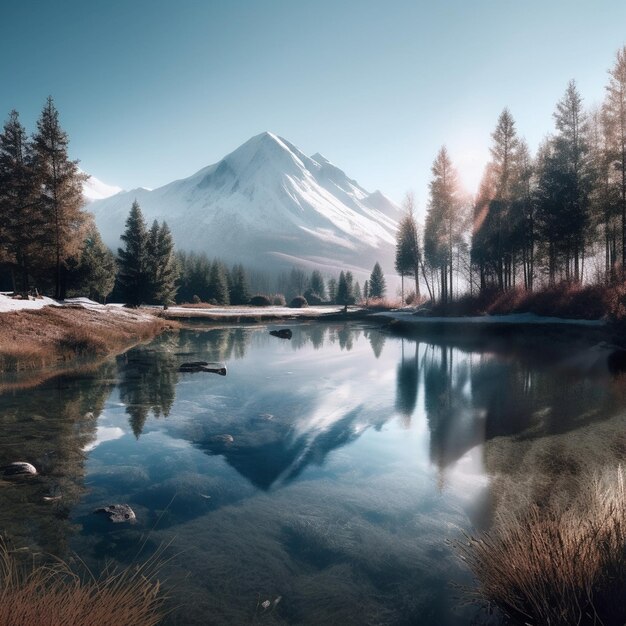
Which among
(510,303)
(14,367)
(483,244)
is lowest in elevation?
(14,367)

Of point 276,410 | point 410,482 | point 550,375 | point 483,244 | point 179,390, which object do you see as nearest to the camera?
point 410,482

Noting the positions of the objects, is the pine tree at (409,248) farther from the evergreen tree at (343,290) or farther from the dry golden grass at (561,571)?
the dry golden grass at (561,571)

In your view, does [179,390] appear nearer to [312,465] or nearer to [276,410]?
[276,410]

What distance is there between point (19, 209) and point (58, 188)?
318cm

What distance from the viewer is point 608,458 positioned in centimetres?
738

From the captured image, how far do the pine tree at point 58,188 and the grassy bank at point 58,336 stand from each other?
651 cm

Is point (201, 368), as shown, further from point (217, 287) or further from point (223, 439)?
point (217, 287)

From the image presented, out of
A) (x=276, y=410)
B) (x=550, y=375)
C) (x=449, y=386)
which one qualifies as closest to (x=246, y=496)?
(x=276, y=410)

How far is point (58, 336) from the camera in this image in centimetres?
2042

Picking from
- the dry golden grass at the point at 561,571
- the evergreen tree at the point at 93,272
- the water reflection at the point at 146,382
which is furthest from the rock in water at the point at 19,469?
the evergreen tree at the point at 93,272

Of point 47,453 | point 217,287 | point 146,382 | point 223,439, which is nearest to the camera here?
point 47,453

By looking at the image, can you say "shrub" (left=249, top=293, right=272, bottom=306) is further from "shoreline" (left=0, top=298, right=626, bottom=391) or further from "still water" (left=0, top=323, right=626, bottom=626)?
"still water" (left=0, top=323, right=626, bottom=626)

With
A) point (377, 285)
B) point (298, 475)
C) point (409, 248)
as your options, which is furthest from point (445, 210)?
point (377, 285)

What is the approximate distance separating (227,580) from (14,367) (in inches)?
621
